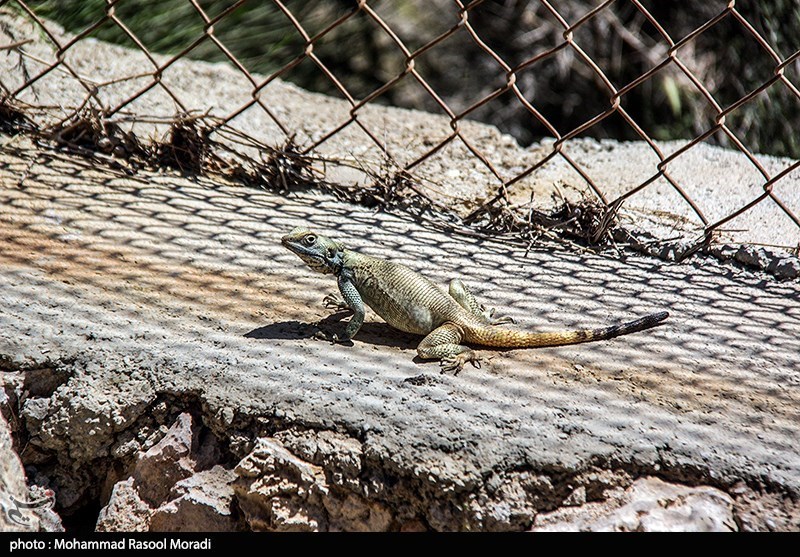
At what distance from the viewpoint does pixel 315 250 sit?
3098 mm

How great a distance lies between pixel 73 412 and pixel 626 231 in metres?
2.36

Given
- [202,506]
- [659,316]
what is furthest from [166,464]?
[659,316]

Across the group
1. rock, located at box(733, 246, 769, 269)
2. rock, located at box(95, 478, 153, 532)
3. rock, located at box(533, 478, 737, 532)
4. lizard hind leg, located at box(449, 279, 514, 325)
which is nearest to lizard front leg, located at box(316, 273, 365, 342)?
lizard hind leg, located at box(449, 279, 514, 325)

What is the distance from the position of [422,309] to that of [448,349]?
248 mm

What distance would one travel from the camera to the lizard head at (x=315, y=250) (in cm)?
310

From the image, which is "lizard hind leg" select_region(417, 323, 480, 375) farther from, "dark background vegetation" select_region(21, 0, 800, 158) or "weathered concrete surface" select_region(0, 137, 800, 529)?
"dark background vegetation" select_region(21, 0, 800, 158)

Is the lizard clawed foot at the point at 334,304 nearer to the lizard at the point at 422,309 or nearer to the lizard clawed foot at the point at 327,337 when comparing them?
the lizard at the point at 422,309

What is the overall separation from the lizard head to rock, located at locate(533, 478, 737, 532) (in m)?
1.28

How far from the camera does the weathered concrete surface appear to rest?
2336 mm

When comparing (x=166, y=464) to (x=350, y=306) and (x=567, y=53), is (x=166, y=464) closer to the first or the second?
(x=350, y=306)

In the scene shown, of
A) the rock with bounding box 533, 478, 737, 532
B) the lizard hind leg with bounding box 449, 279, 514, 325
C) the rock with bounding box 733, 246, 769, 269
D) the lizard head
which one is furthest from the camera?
the rock with bounding box 733, 246, 769, 269

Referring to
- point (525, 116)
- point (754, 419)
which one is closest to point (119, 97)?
point (754, 419)

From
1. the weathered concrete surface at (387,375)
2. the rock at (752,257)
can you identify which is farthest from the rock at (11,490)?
the rock at (752,257)

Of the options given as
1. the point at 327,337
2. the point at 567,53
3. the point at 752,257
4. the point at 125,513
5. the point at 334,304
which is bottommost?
the point at 125,513
